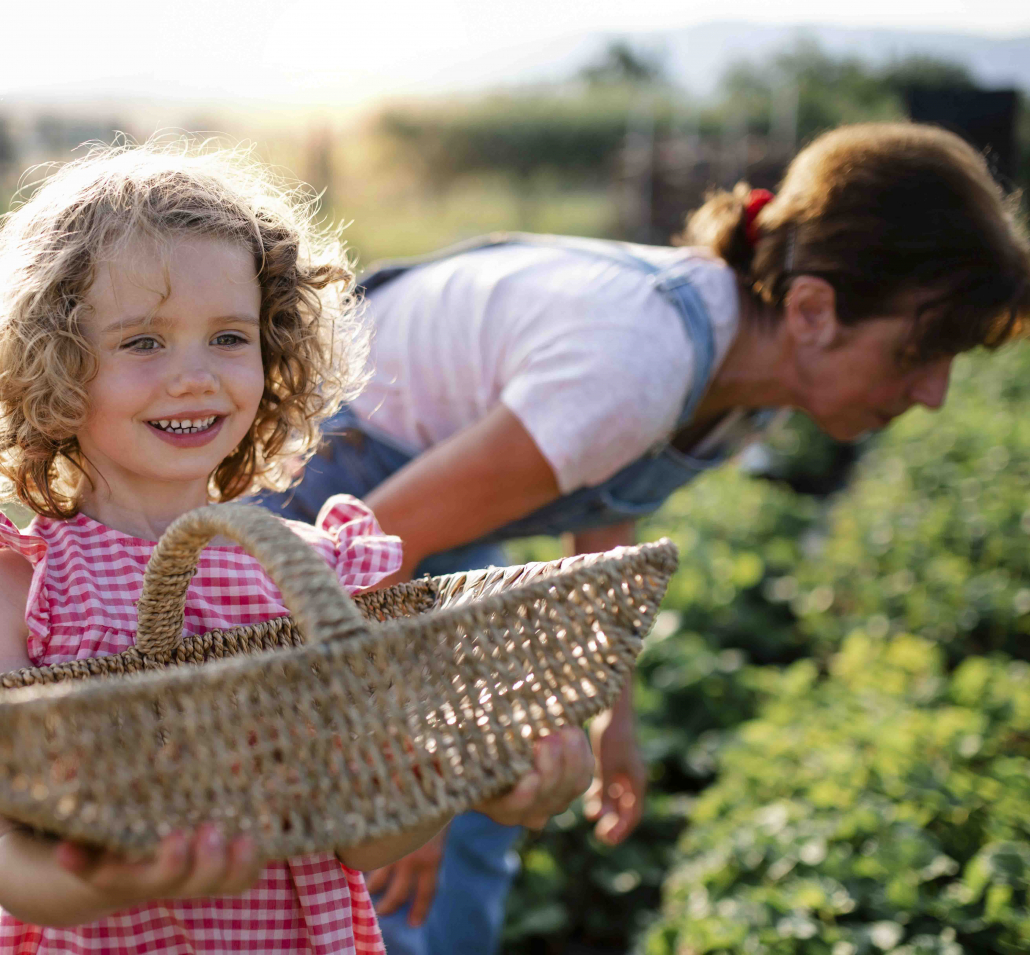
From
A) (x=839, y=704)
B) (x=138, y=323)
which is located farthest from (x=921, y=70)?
(x=138, y=323)

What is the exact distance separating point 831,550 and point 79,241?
3.50 meters

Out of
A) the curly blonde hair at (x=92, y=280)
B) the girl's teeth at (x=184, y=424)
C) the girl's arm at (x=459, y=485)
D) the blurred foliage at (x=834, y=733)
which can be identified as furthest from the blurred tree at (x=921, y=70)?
the girl's teeth at (x=184, y=424)

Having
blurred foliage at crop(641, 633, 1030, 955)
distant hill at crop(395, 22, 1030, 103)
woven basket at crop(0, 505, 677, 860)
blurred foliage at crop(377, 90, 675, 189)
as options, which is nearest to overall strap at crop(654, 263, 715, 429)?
woven basket at crop(0, 505, 677, 860)

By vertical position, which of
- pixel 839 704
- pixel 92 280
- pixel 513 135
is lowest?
pixel 513 135

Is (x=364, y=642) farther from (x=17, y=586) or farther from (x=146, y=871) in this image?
(x=17, y=586)

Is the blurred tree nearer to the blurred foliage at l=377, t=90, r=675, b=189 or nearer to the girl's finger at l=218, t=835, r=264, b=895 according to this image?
the blurred foliage at l=377, t=90, r=675, b=189

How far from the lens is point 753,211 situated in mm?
1913

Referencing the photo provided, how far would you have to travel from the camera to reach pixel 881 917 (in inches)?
74.0

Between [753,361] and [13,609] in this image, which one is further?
[753,361]

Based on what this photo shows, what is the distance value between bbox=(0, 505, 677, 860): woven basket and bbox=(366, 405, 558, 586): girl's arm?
1.83 feet

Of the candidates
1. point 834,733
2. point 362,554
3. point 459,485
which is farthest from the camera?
point 834,733

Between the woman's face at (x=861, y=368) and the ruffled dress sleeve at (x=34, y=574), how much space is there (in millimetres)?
1302

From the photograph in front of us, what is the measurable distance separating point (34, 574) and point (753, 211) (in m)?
1.43

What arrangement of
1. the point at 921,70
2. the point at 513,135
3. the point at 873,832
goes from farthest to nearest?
1. the point at 513,135
2. the point at 921,70
3. the point at 873,832
